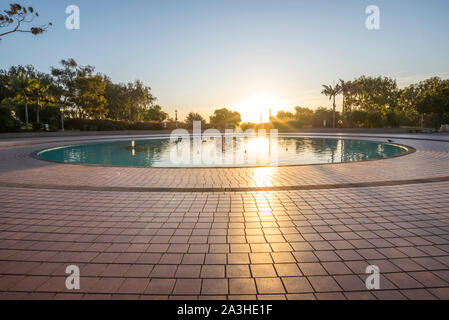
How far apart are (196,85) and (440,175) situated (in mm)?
30836

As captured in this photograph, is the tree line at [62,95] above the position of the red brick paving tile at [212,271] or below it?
above

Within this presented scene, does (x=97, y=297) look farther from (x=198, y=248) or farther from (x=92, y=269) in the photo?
(x=198, y=248)

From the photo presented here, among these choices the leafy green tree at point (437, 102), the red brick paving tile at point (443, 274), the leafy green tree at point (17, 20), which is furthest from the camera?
the leafy green tree at point (437, 102)

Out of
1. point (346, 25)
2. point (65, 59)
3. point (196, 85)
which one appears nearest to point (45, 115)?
point (65, 59)

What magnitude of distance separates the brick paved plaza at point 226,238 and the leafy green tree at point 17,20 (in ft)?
43.6

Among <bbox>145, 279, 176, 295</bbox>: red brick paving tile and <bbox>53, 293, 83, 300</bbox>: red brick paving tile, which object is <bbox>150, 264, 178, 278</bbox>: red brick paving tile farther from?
<bbox>53, 293, 83, 300</bbox>: red brick paving tile

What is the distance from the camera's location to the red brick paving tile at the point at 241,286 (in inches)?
84.0

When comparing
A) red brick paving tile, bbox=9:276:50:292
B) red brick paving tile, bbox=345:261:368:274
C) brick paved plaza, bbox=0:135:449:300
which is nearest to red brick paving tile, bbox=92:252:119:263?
brick paved plaza, bbox=0:135:449:300

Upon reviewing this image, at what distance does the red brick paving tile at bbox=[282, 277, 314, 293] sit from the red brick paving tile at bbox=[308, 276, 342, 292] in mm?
55

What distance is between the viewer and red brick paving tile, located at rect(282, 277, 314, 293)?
2.15 metres

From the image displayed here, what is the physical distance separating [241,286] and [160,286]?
738mm

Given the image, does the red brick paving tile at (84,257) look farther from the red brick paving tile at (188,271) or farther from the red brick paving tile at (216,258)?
the red brick paving tile at (216,258)

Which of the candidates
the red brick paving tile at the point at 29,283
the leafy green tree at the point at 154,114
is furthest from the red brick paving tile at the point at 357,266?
the leafy green tree at the point at 154,114
